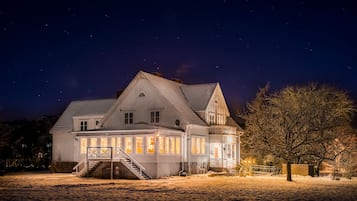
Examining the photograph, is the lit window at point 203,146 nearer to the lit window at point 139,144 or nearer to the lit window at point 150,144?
the lit window at point 150,144

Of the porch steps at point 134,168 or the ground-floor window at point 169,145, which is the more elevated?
the ground-floor window at point 169,145

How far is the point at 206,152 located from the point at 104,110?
1165 centimetres

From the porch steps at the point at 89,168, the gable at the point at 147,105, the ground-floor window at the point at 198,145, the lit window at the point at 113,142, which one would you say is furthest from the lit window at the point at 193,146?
the porch steps at the point at 89,168

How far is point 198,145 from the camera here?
145 feet

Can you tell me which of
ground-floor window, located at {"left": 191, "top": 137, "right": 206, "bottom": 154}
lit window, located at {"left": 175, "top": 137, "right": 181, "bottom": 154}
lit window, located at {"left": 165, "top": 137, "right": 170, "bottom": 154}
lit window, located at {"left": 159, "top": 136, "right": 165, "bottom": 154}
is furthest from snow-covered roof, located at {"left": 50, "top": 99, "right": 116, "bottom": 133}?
lit window, located at {"left": 159, "top": 136, "right": 165, "bottom": 154}

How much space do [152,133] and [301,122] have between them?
11237 mm

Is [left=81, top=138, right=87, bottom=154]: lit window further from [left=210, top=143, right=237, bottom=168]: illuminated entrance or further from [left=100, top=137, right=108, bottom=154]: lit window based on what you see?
[left=210, top=143, right=237, bottom=168]: illuminated entrance

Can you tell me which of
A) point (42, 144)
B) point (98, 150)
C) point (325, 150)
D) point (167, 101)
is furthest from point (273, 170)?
point (42, 144)

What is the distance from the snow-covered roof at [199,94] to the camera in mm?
47019

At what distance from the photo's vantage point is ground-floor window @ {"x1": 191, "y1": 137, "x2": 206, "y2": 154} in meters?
43.5

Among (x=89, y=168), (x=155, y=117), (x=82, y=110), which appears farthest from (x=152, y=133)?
(x=82, y=110)

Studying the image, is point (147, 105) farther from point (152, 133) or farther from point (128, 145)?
point (152, 133)

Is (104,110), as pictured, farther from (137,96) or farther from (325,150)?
(325,150)

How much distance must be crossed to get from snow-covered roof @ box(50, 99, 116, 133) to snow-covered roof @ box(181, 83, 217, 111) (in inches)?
322
